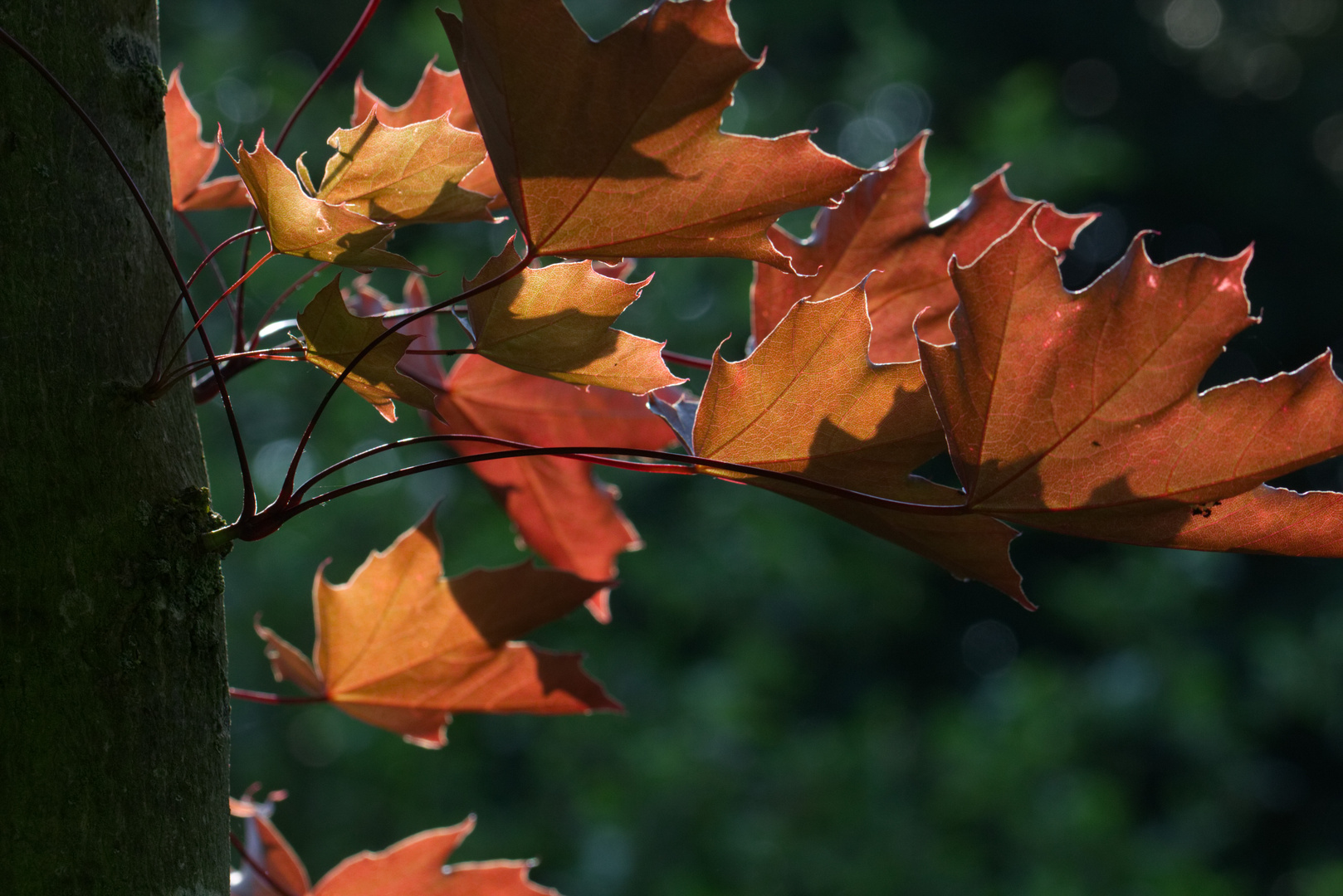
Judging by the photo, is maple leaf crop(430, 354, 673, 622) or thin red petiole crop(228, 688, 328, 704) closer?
thin red petiole crop(228, 688, 328, 704)

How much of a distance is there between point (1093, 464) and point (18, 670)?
1.04 feet

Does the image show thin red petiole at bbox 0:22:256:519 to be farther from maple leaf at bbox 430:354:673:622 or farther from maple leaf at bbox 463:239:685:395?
maple leaf at bbox 430:354:673:622

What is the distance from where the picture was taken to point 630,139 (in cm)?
30

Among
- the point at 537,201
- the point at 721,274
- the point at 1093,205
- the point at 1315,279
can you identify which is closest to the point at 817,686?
the point at 721,274

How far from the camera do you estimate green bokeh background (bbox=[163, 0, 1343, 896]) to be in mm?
2928

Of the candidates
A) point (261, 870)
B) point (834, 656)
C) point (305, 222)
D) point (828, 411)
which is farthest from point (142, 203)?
point (834, 656)

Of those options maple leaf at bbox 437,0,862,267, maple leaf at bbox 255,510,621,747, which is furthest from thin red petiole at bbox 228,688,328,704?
maple leaf at bbox 437,0,862,267

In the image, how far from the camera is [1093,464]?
31 centimetres

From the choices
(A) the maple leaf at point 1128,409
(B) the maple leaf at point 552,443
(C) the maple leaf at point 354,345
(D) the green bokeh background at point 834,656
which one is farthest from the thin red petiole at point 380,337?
(D) the green bokeh background at point 834,656

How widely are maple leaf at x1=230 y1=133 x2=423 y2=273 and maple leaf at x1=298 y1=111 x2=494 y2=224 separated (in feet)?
0.04

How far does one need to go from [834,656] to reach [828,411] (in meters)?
3.74

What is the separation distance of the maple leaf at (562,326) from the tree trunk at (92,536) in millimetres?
113

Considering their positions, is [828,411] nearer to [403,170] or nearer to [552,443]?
[403,170]

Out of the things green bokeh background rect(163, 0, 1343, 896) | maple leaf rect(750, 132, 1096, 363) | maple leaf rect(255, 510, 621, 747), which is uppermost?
maple leaf rect(750, 132, 1096, 363)
